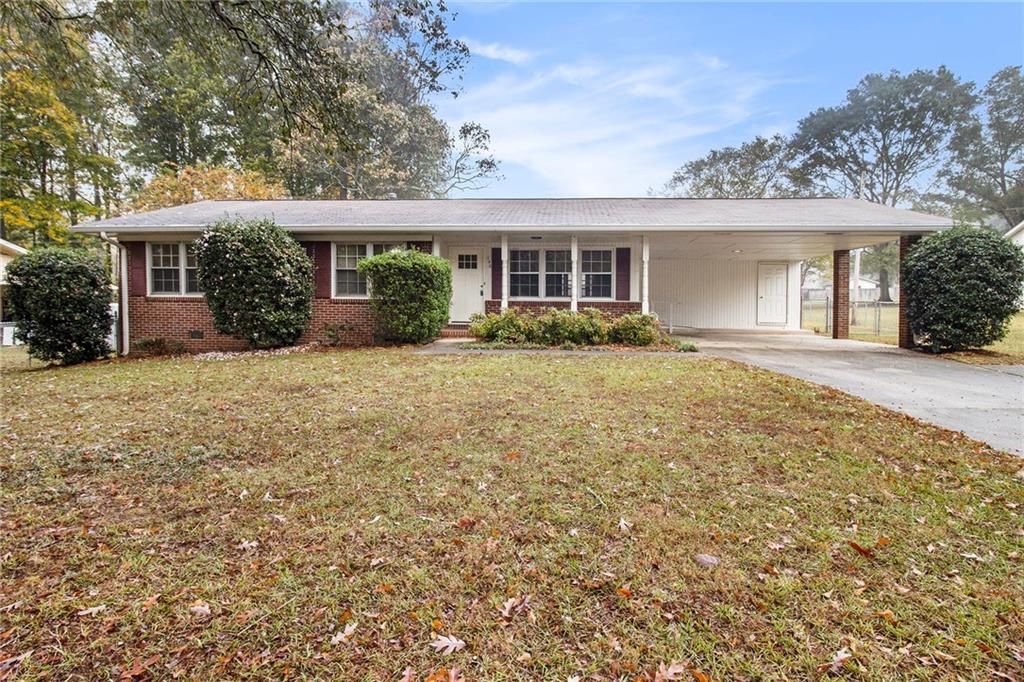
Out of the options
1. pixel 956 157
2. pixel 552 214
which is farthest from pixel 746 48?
pixel 956 157

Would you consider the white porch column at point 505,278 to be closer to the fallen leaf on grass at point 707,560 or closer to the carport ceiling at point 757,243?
the carport ceiling at point 757,243

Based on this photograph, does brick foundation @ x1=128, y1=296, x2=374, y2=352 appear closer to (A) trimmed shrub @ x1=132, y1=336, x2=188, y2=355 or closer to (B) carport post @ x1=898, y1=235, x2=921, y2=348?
(A) trimmed shrub @ x1=132, y1=336, x2=188, y2=355

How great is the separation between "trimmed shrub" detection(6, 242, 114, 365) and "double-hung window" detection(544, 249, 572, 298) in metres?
9.44

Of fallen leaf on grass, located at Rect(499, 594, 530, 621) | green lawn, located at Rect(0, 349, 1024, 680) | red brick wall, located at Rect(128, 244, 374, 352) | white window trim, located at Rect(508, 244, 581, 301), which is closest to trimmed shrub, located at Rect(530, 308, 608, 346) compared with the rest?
white window trim, located at Rect(508, 244, 581, 301)

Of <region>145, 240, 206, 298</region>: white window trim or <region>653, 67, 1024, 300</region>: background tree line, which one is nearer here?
<region>145, 240, 206, 298</region>: white window trim

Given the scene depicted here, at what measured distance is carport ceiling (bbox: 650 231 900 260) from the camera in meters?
11.8

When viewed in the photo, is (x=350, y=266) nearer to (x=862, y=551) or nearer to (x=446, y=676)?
(x=446, y=676)

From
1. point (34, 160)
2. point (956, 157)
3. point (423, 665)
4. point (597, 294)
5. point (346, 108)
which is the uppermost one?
point (956, 157)

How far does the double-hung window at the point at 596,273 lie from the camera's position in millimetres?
12836

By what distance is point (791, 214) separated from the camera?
478 inches

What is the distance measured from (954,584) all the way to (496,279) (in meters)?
11.5

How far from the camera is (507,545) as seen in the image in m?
2.72

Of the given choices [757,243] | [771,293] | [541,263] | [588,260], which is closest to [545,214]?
[541,263]

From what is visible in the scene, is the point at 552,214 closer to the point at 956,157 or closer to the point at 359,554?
the point at 359,554
